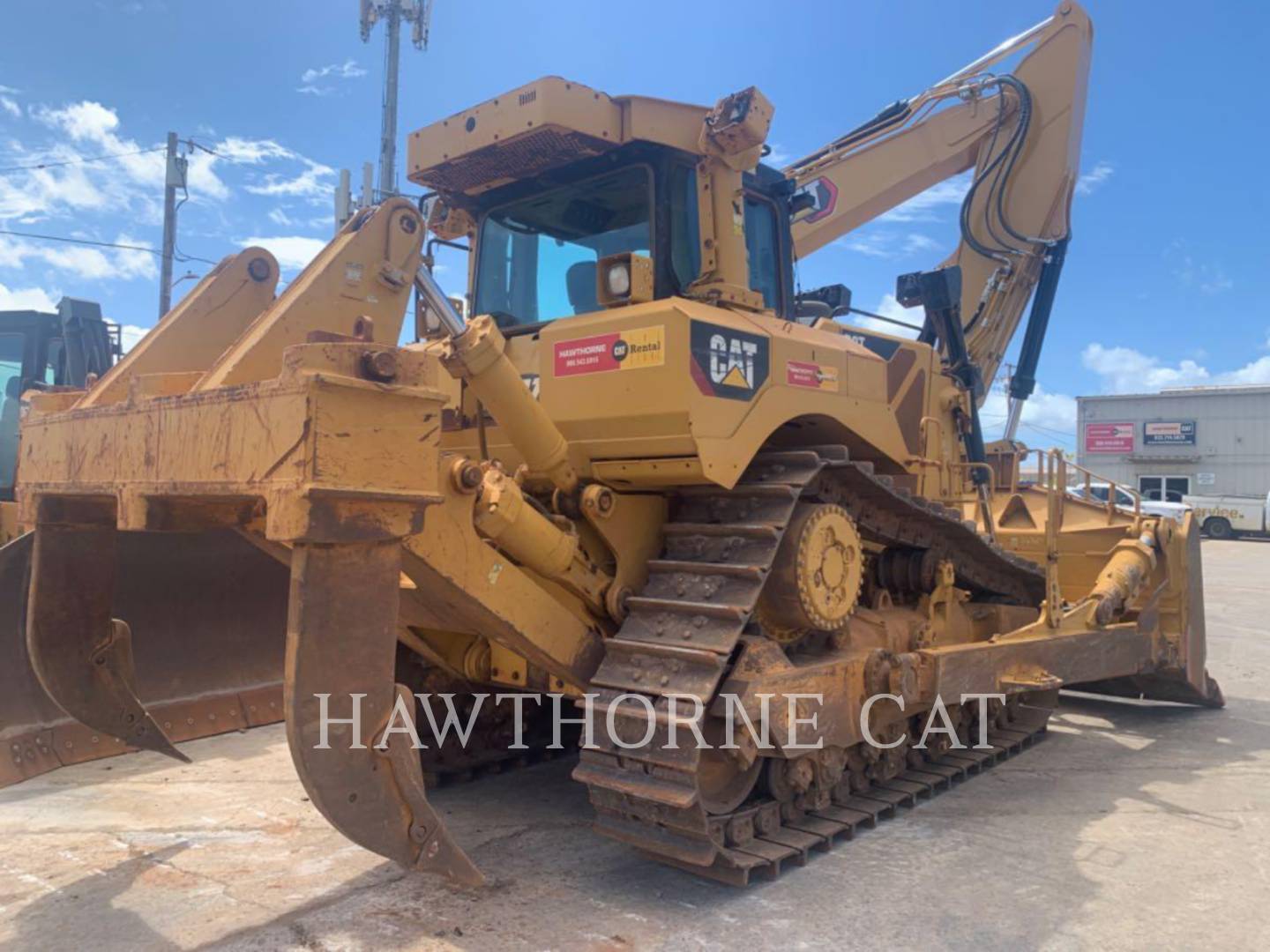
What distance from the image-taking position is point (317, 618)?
286 cm

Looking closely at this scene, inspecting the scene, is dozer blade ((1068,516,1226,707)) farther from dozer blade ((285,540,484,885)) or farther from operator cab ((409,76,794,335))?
dozer blade ((285,540,484,885))

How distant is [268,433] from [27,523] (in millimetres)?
1672

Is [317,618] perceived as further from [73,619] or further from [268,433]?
[73,619]

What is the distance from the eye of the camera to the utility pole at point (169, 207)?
1750 centimetres

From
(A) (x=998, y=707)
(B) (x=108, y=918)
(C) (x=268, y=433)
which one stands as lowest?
(B) (x=108, y=918)

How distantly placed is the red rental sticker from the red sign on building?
44248 mm

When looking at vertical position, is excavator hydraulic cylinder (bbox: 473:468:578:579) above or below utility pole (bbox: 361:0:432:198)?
below

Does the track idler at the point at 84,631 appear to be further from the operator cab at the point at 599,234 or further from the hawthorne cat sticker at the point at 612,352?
the operator cab at the point at 599,234

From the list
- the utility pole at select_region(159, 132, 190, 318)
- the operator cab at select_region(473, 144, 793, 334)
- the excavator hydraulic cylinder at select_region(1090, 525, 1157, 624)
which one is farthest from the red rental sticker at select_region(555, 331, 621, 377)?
the utility pole at select_region(159, 132, 190, 318)

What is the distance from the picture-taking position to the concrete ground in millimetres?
3699

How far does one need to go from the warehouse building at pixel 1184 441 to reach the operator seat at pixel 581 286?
1561 inches

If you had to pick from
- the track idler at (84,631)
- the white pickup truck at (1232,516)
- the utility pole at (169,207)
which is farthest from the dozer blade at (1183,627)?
the white pickup truck at (1232,516)

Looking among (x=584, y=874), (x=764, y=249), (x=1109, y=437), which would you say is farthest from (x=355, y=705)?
(x=1109, y=437)

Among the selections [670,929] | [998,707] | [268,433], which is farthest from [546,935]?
[998,707]
